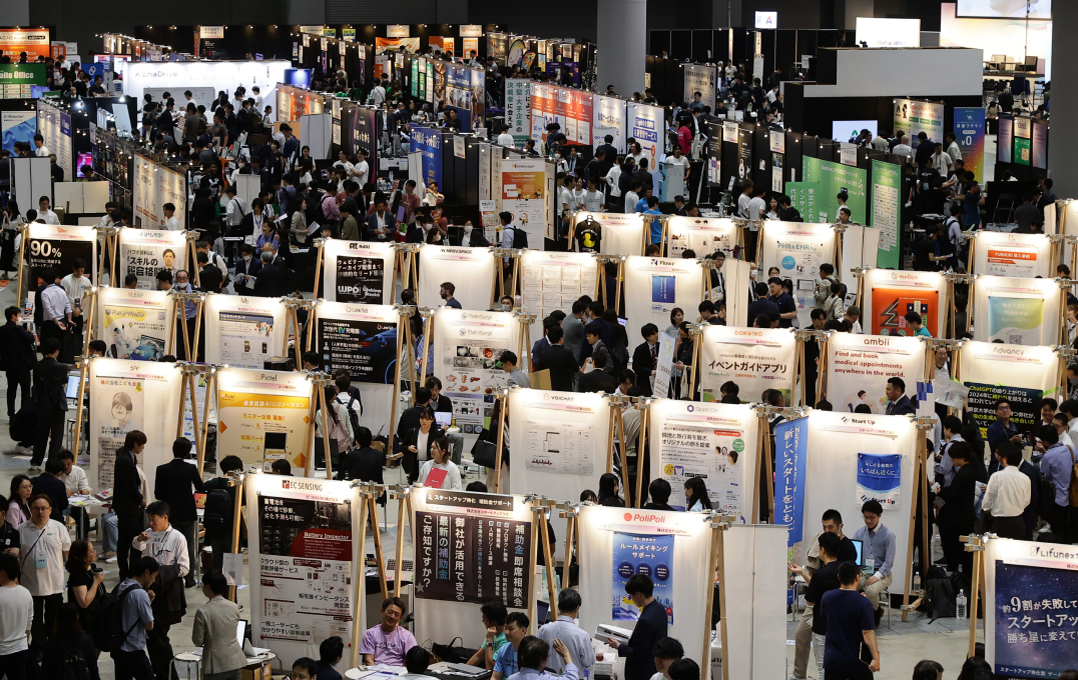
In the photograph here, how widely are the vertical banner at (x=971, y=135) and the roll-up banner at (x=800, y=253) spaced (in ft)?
39.2

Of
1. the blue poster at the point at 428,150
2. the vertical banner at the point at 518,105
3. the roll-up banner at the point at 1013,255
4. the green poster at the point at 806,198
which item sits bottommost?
the roll-up banner at the point at 1013,255

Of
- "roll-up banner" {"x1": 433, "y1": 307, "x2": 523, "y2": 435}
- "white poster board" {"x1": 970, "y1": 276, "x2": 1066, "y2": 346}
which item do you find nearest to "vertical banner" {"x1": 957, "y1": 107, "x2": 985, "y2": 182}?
"white poster board" {"x1": 970, "y1": 276, "x2": 1066, "y2": 346}

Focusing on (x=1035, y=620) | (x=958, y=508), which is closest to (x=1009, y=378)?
(x=958, y=508)

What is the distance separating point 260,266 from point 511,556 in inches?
388

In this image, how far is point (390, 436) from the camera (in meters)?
14.9

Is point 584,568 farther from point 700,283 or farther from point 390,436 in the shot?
point 700,283

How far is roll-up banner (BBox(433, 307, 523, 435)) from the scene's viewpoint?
47.1 ft

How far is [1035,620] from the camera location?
911 centimetres

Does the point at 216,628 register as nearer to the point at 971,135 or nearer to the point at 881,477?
the point at 881,477

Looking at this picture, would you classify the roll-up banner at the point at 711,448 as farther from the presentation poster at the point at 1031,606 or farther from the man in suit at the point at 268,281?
the man in suit at the point at 268,281

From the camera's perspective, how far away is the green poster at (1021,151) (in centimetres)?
2675

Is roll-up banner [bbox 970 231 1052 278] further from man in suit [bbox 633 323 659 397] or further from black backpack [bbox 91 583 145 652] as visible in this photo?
black backpack [bbox 91 583 145 652]

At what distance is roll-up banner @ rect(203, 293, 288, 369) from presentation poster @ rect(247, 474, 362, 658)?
4.62 meters

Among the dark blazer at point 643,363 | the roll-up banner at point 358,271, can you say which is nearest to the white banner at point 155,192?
the roll-up banner at point 358,271
